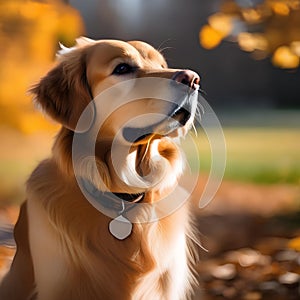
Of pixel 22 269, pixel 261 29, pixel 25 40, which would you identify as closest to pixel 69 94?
pixel 25 40

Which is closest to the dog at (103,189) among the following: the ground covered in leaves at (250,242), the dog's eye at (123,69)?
the dog's eye at (123,69)

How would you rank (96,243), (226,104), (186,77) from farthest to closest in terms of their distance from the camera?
(226,104) → (96,243) → (186,77)

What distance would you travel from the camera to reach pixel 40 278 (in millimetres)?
1647

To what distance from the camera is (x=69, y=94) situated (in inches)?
61.3

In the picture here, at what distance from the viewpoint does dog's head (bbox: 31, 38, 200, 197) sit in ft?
5.02

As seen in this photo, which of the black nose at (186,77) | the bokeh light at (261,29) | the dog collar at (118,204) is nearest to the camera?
the black nose at (186,77)

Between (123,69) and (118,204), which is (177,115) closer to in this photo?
(123,69)

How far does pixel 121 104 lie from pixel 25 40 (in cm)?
38

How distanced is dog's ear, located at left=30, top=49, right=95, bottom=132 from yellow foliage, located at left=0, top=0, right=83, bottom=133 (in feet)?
0.33

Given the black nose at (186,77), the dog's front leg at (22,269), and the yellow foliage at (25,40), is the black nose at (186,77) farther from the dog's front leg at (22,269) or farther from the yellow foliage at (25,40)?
the dog's front leg at (22,269)

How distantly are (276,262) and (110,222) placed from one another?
57 centimetres

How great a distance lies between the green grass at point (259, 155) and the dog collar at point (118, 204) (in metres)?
0.22

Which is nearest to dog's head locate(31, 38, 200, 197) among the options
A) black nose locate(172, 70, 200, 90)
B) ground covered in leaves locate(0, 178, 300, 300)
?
black nose locate(172, 70, 200, 90)

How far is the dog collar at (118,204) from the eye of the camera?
162 cm
